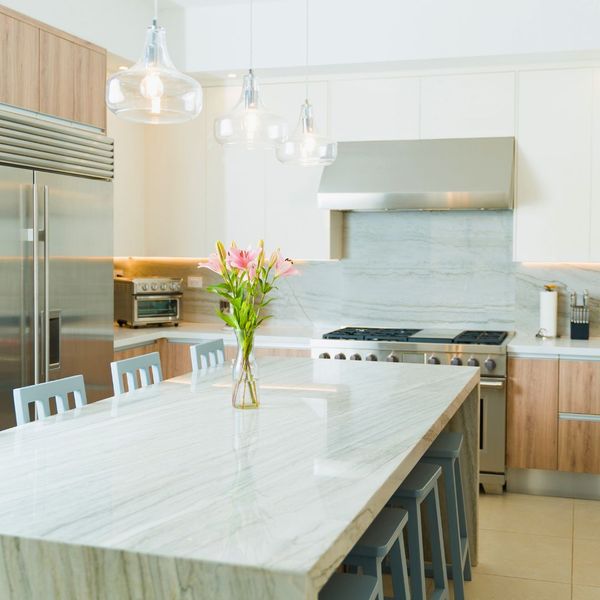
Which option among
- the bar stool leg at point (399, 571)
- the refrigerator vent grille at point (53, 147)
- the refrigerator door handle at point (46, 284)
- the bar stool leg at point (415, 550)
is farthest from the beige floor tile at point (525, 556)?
the refrigerator vent grille at point (53, 147)

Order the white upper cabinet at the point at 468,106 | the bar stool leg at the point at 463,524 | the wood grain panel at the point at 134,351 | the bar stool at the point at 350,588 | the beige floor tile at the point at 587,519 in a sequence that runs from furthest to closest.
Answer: the white upper cabinet at the point at 468,106 < the wood grain panel at the point at 134,351 < the beige floor tile at the point at 587,519 < the bar stool leg at the point at 463,524 < the bar stool at the point at 350,588

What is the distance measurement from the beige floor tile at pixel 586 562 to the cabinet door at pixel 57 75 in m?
3.34

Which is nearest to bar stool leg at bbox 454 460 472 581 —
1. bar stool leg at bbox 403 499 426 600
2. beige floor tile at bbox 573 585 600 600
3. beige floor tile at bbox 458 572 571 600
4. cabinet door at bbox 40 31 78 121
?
beige floor tile at bbox 458 572 571 600

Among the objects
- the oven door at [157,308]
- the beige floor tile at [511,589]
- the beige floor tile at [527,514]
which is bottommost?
the beige floor tile at [511,589]

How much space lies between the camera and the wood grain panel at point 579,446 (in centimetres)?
496

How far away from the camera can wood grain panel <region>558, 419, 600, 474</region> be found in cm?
496

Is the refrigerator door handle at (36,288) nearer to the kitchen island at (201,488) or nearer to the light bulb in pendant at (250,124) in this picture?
the kitchen island at (201,488)

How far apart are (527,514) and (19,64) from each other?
3.53 m

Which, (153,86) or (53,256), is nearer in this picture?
(153,86)

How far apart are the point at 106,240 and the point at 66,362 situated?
27.7 inches

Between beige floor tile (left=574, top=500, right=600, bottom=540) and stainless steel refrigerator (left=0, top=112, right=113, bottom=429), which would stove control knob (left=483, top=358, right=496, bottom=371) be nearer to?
beige floor tile (left=574, top=500, right=600, bottom=540)

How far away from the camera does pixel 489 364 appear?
499cm

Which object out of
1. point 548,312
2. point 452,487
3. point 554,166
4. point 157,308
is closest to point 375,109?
point 554,166

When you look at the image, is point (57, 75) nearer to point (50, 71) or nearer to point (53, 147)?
point (50, 71)
